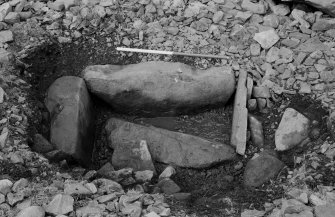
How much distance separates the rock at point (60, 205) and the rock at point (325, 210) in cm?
164

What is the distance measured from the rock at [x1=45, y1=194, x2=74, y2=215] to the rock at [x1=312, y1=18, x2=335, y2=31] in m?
2.94

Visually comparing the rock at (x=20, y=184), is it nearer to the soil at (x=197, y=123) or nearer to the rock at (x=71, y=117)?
the soil at (x=197, y=123)

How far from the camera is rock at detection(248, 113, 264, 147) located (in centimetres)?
454

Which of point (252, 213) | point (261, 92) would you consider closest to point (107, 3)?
point (261, 92)

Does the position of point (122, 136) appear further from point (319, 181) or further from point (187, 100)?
point (319, 181)

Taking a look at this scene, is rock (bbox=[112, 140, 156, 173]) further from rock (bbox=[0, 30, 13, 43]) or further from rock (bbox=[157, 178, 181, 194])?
rock (bbox=[0, 30, 13, 43])

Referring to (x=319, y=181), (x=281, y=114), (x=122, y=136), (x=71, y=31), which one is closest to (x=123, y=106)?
(x=122, y=136)

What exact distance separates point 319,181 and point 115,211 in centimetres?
154

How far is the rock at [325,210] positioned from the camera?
345cm

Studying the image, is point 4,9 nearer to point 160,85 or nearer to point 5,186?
point 160,85

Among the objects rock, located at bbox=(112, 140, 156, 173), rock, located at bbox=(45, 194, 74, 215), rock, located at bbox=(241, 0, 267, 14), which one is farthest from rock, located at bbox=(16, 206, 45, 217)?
rock, located at bbox=(241, 0, 267, 14)

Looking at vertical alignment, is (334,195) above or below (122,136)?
above

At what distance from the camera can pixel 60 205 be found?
3.41 metres

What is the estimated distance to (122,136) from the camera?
461 centimetres
